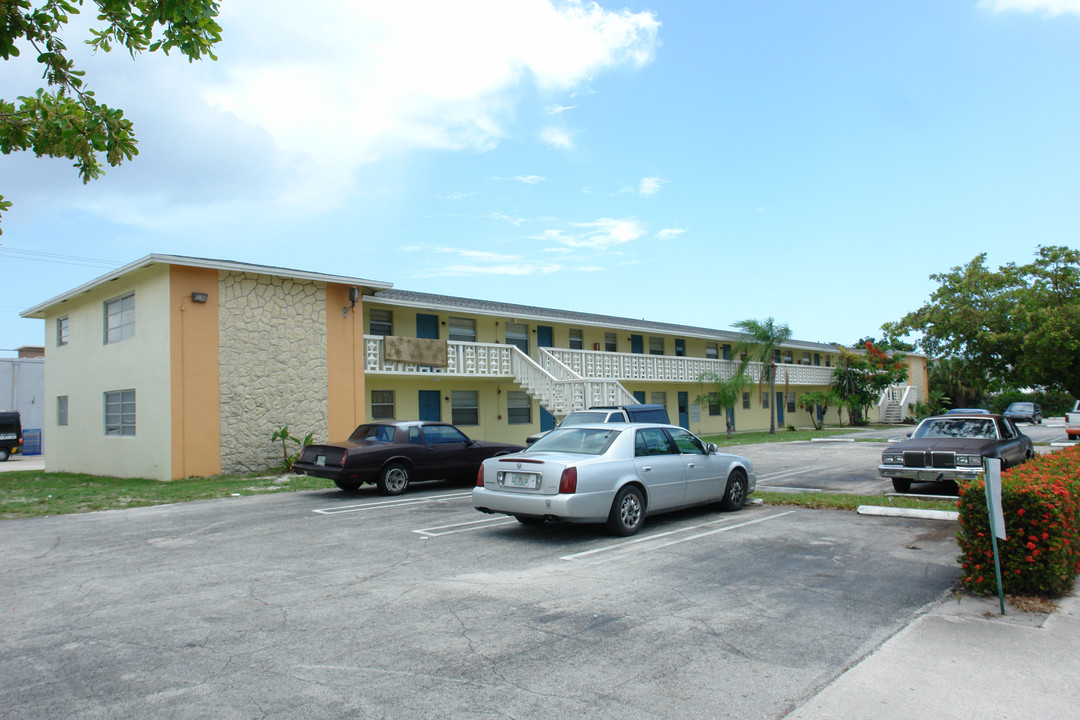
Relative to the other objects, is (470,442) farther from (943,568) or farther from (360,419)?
(943,568)

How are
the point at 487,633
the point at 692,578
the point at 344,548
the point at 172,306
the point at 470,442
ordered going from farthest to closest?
1. the point at 172,306
2. the point at 470,442
3. the point at 344,548
4. the point at 692,578
5. the point at 487,633

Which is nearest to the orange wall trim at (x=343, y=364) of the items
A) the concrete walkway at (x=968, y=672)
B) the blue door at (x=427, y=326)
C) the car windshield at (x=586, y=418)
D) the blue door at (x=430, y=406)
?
the blue door at (x=427, y=326)

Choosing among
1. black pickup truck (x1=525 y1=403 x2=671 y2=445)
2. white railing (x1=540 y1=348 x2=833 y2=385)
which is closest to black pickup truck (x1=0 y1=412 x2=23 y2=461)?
white railing (x1=540 y1=348 x2=833 y2=385)

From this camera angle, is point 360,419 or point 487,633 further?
point 360,419

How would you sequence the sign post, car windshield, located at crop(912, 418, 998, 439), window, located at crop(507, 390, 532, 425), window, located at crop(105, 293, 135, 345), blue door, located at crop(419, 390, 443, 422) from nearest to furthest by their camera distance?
the sign post → car windshield, located at crop(912, 418, 998, 439) → window, located at crop(105, 293, 135, 345) → blue door, located at crop(419, 390, 443, 422) → window, located at crop(507, 390, 532, 425)

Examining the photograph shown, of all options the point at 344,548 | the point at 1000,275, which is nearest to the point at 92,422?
the point at 344,548

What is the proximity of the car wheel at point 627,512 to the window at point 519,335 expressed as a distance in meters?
18.3

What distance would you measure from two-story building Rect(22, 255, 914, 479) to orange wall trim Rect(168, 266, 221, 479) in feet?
0.08

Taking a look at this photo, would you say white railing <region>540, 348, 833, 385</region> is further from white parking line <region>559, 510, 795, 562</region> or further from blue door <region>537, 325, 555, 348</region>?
white parking line <region>559, 510, 795, 562</region>

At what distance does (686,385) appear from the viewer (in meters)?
35.5

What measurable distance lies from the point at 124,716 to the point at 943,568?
23.3 feet

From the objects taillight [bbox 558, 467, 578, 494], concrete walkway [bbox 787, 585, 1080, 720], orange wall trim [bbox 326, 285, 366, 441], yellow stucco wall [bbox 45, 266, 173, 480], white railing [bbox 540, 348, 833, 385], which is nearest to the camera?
concrete walkway [bbox 787, 585, 1080, 720]

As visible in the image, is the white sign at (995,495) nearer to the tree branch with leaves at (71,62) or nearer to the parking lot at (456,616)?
the parking lot at (456,616)

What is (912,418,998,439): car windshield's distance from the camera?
12.7m
